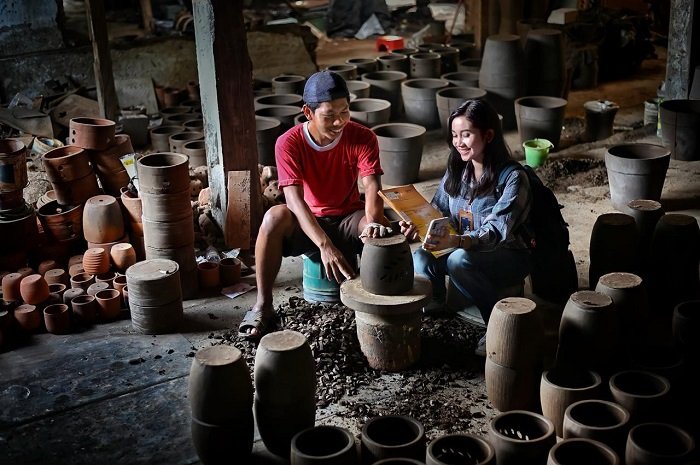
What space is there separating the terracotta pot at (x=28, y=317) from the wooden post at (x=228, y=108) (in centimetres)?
150

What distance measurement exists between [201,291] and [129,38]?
6110 millimetres

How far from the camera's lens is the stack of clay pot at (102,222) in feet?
18.9

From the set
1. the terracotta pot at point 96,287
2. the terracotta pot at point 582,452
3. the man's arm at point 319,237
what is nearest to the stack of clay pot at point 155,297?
the terracotta pot at point 96,287

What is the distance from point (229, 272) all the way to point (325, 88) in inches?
63.5

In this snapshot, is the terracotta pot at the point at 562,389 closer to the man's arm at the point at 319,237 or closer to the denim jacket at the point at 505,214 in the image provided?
the denim jacket at the point at 505,214

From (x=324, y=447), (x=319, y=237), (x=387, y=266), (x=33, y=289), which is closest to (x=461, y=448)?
(x=324, y=447)

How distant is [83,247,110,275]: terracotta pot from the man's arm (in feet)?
4.73

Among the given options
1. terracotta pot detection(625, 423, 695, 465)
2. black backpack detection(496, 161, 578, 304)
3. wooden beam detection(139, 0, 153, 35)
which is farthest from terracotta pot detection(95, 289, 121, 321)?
wooden beam detection(139, 0, 153, 35)

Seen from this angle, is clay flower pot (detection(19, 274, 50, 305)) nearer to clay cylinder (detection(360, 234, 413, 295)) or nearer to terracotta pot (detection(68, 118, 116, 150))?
terracotta pot (detection(68, 118, 116, 150))

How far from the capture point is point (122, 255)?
18.8ft

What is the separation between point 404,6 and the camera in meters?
16.2

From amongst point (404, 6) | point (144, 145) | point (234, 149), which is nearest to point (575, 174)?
point (234, 149)

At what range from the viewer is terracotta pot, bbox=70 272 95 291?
5.55m

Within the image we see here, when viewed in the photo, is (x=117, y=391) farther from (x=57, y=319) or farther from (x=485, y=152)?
(x=485, y=152)
